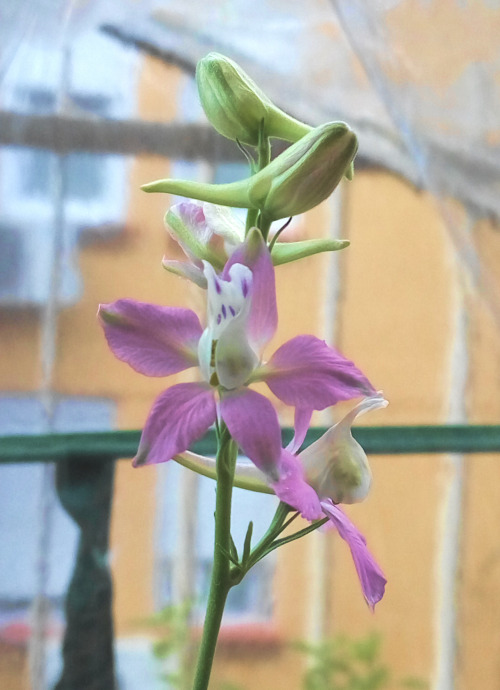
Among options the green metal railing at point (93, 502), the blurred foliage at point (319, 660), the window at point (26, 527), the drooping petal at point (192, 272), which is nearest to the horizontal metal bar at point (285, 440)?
the green metal railing at point (93, 502)

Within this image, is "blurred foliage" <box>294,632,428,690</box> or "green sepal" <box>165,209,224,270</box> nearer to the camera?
"green sepal" <box>165,209,224,270</box>

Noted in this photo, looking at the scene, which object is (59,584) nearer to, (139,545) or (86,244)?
(139,545)

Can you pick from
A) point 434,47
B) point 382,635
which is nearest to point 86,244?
point 434,47

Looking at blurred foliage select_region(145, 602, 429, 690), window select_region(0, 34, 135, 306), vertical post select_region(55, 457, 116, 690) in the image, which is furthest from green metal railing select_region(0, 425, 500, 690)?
window select_region(0, 34, 135, 306)

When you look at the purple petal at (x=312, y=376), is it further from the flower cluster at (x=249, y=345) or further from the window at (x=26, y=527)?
the window at (x=26, y=527)

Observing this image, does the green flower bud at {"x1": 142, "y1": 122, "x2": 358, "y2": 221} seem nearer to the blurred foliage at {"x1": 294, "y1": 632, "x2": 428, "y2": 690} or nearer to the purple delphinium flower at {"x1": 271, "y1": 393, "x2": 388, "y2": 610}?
the purple delphinium flower at {"x1": 271, "y1": 393, "x2": 388, "y2": 610}

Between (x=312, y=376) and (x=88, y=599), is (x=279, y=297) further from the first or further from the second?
(x=312, y=376)
